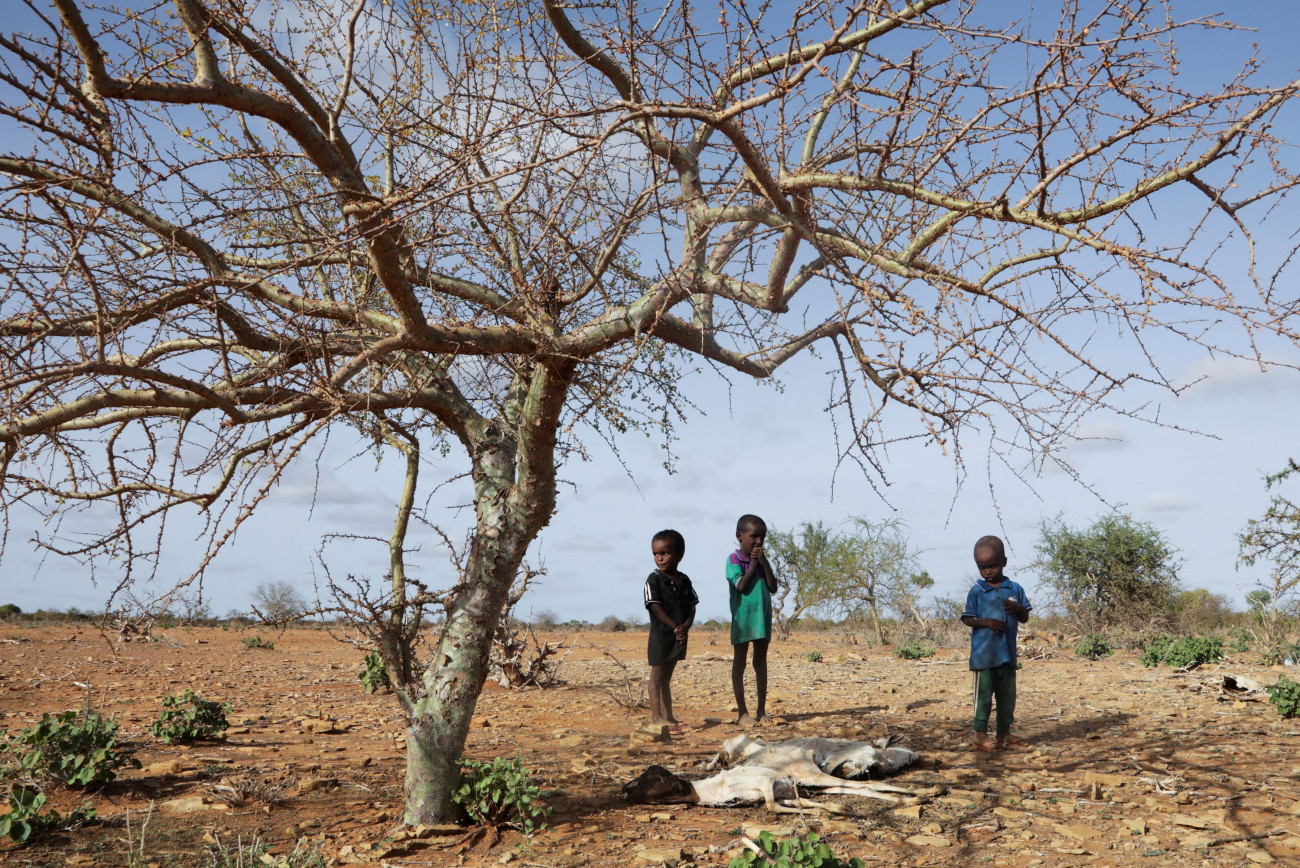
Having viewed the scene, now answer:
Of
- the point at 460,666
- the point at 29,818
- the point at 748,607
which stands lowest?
the point at 29,818

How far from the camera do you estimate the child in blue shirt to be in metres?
6.35

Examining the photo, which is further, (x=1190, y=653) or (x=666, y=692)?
(x=1190, y=653)

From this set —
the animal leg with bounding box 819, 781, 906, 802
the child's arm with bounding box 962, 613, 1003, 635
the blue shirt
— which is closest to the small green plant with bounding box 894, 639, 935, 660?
the blue shirt

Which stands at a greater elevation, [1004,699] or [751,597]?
[751,597]

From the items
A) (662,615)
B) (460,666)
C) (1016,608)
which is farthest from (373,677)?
(1016,608)

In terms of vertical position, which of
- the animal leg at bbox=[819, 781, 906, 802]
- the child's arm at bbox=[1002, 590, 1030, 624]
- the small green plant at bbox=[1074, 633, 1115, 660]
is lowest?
the animal leg at bbox=[819, 781, 906, 802]

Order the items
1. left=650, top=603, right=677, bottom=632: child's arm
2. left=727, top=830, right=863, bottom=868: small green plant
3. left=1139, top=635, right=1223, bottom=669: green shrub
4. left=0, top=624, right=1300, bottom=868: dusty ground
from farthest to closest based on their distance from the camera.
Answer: left=1139, top=635, right=1223, bottom=669: green shrub
left=650, top=603, right=677, bottom=632: child's arm
left=0, top=624, right=1300, bottom=868: dusty ground
left=727, top=830, right=863, bottom=868: small green plant

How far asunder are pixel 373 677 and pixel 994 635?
22.4 ft

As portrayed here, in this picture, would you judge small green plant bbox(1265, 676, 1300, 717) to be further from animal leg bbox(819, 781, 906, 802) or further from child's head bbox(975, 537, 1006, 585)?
animal leg bbox(819, 781, 906, 802)

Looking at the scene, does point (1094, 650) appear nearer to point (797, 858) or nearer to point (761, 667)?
point (761, 667)

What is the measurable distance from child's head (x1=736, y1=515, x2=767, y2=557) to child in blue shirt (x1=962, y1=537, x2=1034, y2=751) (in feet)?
5.65

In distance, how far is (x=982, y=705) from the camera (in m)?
6.52

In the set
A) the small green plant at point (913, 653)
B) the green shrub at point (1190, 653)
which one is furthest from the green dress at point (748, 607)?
the small green plant at point (913, 653)

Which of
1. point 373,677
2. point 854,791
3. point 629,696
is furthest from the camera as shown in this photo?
point 373,677
